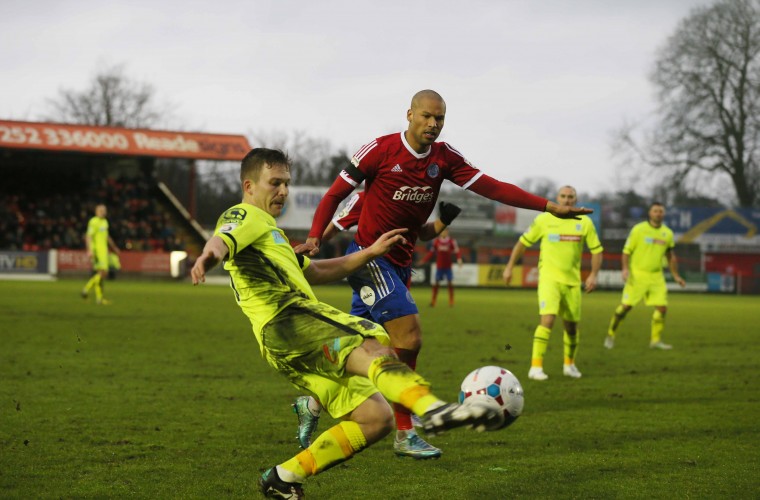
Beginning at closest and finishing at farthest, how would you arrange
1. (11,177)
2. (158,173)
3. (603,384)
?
(603,384), (11,177), (158,173)

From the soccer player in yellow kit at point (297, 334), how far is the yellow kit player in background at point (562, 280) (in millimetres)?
6301

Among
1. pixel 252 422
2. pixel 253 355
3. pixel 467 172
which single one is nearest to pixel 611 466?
pixel 467 172

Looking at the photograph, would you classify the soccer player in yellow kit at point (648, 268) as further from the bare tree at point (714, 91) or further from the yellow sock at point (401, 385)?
the bare tree at point (714, 91)

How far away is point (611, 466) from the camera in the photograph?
18.9 feet

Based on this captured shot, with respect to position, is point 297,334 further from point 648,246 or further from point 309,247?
point 648,246

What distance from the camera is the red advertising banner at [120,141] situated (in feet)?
137

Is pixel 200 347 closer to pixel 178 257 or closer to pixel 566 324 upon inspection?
pixel 566 324

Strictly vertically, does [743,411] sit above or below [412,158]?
below

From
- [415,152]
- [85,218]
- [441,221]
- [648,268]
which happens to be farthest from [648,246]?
[85,218]

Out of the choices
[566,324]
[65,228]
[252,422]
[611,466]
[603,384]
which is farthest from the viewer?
[65,228]

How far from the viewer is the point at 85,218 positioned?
45.3 metres

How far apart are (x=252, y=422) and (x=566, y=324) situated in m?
4.83

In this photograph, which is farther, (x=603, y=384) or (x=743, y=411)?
(x=603, y=384)

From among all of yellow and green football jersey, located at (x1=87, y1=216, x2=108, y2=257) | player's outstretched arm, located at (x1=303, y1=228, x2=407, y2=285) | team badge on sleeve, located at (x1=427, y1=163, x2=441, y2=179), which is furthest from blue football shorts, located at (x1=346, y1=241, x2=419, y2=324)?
yellow and green football jersey, located at (x1=87, y1=216, x2=108, y2=257)
